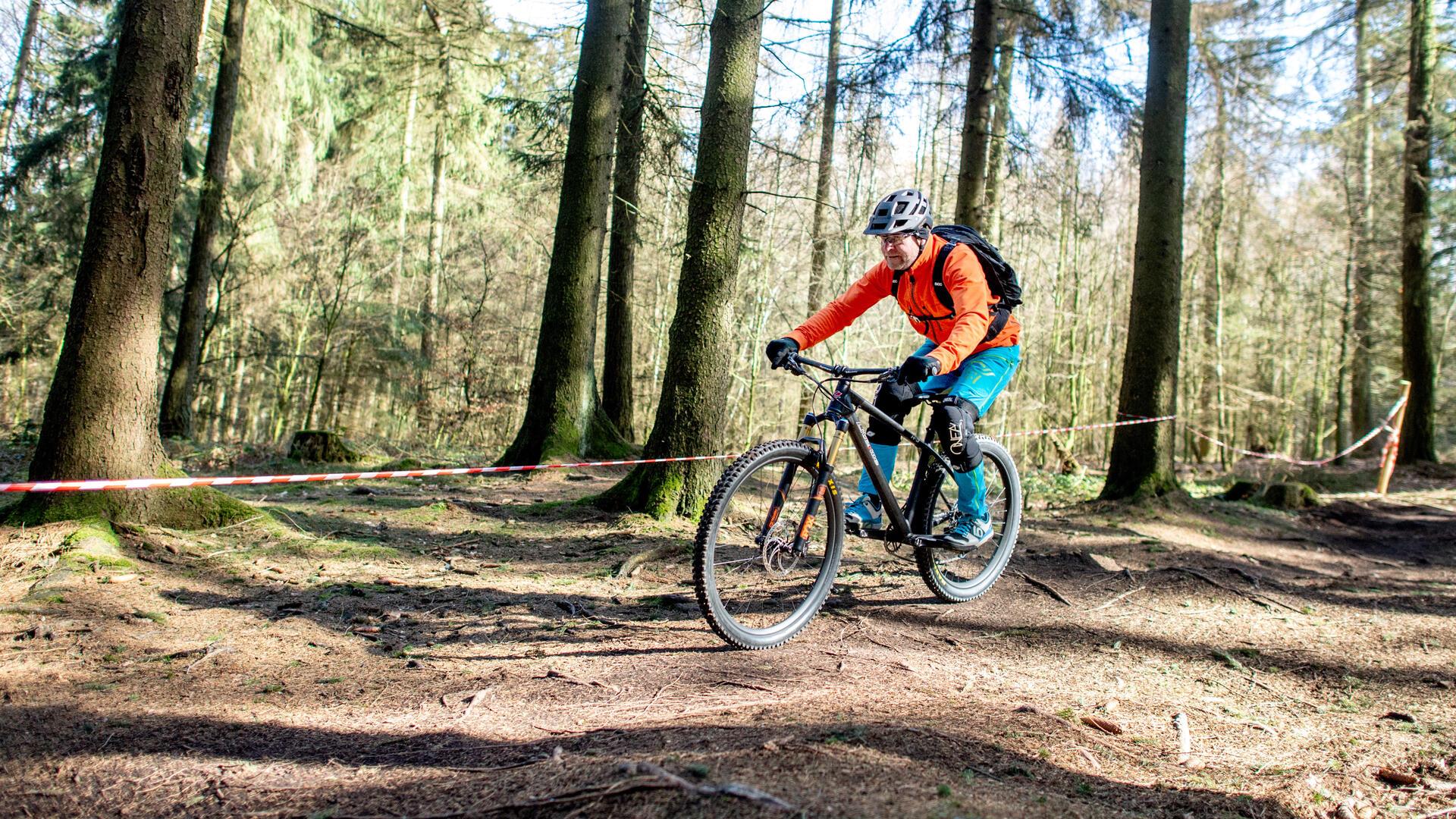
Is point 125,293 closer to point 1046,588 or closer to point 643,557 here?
point 643,557

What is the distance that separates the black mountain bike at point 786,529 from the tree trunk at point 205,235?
11.9 m

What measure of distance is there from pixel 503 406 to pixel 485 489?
11006 millimetres

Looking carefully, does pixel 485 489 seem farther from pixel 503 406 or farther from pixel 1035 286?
pixel 1035 286

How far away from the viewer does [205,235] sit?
1266cm

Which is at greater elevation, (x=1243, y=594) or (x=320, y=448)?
(x=320, y=448)

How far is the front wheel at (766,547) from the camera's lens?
376cm

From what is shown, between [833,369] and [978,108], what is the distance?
7.10 m

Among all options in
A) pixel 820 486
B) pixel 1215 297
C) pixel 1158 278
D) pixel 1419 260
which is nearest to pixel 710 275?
pixel 820 486

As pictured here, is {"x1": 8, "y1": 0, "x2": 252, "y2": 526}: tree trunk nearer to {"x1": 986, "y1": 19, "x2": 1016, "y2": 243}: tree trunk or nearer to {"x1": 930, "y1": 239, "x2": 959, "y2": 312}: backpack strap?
{"x1": 930, "y1": 239, "x2": 959, "y2": 312}: backpack strap

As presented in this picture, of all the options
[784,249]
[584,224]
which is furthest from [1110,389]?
[584,224]

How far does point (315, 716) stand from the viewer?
10.1 ft

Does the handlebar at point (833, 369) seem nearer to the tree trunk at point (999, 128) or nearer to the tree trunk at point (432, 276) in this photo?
the tree trunk at point (999, 128)

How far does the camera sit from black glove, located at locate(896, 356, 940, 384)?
406 centimetres

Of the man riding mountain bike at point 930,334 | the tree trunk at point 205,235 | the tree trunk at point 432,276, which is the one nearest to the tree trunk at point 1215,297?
the tree trunk at point 432,276
